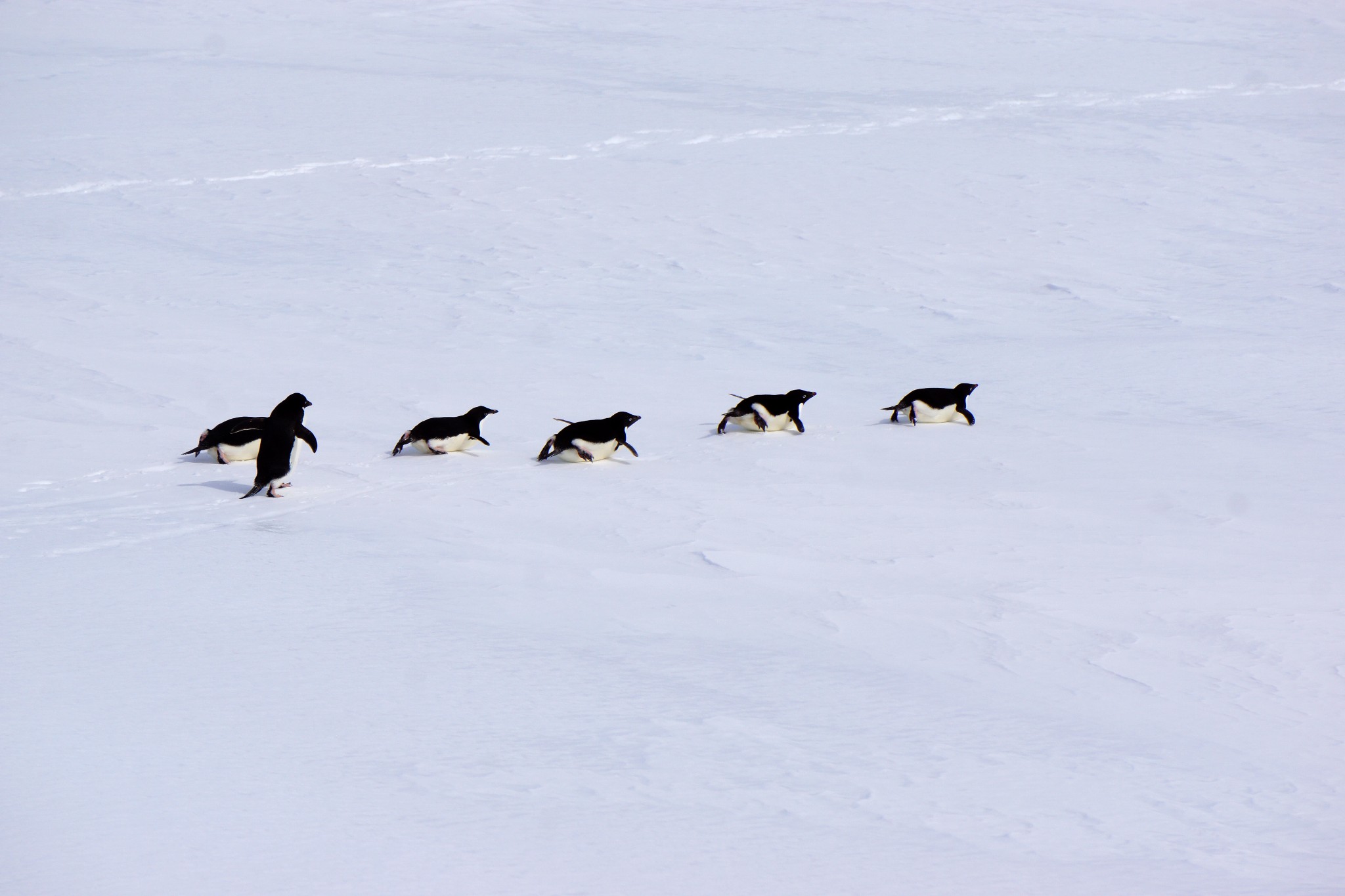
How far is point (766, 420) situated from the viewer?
725 cm

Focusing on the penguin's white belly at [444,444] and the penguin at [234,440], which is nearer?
the penguin at [234,440]

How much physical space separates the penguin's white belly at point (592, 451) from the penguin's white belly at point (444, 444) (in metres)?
0.51

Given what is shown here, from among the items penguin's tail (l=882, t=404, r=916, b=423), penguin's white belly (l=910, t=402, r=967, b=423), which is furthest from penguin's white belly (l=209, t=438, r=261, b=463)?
penguin's white belly (l=910, t=402, r=967, b=423)

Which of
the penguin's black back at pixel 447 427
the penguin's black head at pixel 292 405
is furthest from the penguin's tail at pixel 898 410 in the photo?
the penguin's black head at pixel 292 405

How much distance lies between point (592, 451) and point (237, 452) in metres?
1.77

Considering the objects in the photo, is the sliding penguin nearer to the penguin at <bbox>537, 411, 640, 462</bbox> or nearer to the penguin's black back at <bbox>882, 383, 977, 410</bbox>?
the penguin at <bbox>537, 411, 640, 462</bbox>

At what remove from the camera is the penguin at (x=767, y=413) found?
7.20 metres

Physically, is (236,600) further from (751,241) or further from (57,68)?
(57,68)

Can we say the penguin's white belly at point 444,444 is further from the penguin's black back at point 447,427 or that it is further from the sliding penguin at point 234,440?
the sliding penguin at point 234,440

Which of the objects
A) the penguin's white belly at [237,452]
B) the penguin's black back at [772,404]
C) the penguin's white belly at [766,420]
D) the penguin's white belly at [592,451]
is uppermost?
the penguin's black back at [772,404]

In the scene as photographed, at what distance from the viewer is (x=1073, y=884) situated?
8.29 ft

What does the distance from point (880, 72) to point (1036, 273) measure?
6.78 metres

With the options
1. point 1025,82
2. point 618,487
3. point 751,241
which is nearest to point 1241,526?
point 618,487

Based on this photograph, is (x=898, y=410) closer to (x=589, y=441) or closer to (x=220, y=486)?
(x=589, y=441)
